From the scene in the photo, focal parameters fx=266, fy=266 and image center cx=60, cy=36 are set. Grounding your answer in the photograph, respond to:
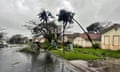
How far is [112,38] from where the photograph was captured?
162ft

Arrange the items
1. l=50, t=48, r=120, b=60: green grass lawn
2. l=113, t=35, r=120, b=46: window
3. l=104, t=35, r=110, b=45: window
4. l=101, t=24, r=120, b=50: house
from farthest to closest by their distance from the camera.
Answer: l=104, t=35, r=110, b=45: window
l=101, t=24, r=120, b=50: house
l=113, t=35, r=120, b=46: window
l=50, t=48, r=120, b=60: green grass lawn

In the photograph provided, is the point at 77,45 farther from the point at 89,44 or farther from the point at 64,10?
the point at 64,10

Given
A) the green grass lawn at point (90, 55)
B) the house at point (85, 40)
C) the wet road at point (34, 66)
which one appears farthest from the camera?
the house at point (85, 40)

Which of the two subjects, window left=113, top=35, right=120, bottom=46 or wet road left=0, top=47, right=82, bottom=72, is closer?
wet road left=0, top=47, right=82, bottom=72

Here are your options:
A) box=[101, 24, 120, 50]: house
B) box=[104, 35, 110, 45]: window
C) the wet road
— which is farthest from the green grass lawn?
box=[104, 35, 110, 45]: window

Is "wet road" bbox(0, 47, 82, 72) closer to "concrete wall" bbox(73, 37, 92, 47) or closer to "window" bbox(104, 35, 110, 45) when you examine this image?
"window" bbox(104, 35, 110, 45)

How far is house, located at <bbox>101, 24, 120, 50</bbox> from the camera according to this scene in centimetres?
4819

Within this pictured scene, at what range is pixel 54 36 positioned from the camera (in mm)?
89812

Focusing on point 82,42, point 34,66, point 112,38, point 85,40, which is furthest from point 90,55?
point 82,42

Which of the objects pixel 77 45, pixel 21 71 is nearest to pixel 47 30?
pixel 77 45

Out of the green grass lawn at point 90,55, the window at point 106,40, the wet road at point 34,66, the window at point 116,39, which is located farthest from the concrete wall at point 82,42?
the wet road at point 34,66

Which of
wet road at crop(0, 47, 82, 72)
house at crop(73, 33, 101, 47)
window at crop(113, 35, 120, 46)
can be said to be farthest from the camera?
house at crop(73, 33, 101, 47)

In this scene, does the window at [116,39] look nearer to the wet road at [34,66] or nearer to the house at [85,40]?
the wet road at [34,66]

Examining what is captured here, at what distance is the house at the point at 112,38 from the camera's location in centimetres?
4819
